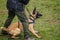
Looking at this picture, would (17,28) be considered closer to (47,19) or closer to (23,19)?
(23,19)

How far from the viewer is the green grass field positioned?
713cm

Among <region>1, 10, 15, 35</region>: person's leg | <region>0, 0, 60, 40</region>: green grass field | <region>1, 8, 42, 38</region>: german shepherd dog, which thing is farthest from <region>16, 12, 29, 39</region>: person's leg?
<region>0, 0, 60, 40</region>: green grass field

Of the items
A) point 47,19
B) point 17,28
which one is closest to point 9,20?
point 17,28

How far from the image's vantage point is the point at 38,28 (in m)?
7.51

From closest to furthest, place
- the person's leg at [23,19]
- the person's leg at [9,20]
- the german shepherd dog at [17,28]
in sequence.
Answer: the person's leg at [23,19] < the person's leg at [9,20] < the german shepherd dog at [17,28]

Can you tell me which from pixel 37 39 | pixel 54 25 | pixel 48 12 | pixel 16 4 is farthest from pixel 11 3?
pixel 48 12

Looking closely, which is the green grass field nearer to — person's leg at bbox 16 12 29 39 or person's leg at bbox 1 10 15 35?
person's leg at bbox 1 10 15 35

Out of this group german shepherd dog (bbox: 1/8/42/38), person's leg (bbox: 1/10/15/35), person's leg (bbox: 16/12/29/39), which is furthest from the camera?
german shepherd dog (bbox: 1/8/42/38)

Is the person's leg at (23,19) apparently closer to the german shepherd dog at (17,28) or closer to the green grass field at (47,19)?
the german shepherd dog at (17,28)

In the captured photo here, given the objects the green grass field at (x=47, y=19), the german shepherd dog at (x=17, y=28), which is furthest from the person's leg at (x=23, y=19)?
the green grass field at (x=47, y=19)

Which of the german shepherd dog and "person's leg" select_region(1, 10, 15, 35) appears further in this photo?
the german shepherd dog

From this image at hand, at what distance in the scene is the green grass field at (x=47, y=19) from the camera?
7.13m

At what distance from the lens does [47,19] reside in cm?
829

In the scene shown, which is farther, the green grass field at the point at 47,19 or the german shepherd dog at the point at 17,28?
the green grass field at the point at 47,19
